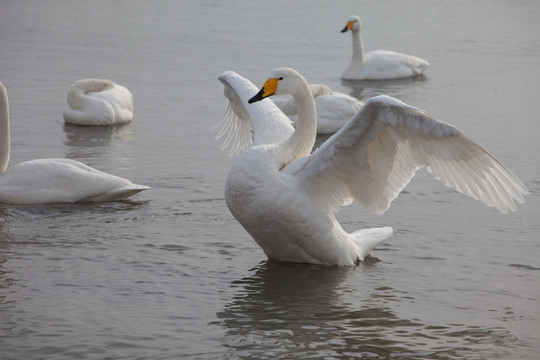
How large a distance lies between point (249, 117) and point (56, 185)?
209 cm

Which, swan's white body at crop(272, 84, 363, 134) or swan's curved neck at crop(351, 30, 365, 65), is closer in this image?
swan's white body at crop(272, 84, 363, 134)

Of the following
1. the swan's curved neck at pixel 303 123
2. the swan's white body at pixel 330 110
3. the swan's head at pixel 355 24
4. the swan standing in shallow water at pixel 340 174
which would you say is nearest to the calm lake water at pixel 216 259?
the swan standing in shallow water at pixel 340 174

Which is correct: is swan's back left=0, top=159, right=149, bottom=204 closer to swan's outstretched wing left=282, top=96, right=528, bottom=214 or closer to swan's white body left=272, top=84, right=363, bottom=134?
swan's outstretched wing left=282, top=96, right=528, bottom=214

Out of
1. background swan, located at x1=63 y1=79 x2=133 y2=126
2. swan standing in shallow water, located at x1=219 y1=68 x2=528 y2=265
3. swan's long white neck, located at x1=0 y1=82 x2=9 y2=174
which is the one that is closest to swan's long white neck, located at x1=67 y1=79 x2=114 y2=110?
background swan, located at x1=63 y1=79 x2=133 y2=126

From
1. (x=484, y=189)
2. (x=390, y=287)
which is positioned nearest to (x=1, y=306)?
(x=390, y=287)

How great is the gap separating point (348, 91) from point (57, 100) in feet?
17.4

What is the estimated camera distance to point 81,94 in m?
14.0

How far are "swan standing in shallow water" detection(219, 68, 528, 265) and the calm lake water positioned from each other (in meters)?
0.33

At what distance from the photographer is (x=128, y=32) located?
2316 cm

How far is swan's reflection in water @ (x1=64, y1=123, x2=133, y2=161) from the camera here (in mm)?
12164

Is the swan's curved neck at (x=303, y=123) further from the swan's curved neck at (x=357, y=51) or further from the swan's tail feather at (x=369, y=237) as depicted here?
the swan's curved neck at (x=357, y=51)

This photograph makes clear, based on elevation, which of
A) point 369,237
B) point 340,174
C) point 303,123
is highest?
point 303,123

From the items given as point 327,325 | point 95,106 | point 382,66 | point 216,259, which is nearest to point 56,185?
point 216,259

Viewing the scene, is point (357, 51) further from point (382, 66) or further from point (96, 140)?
point (96, 140)
